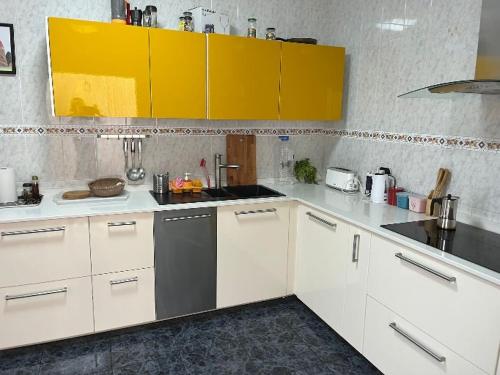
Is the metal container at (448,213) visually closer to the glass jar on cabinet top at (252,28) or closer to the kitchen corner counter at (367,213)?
the kitchen corner counter at (367,213)

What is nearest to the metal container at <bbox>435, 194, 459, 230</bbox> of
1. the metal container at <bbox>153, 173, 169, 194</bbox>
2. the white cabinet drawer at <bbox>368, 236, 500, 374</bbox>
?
the white cabinet drawer at <bbox>368, 236, 500, 374</bbox>

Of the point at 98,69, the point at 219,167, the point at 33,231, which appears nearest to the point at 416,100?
the point at 219,167

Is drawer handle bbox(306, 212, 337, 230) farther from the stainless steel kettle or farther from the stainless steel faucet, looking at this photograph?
the stainless steel faucet

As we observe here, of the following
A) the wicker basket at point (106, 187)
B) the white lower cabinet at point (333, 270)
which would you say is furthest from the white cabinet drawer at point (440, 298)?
the wicker basket at point (106, 187)

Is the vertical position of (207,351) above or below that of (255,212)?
below

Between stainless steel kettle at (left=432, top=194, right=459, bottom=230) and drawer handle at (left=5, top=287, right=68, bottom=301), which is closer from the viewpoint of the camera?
stainless steel kettle at (left=432, top=194, right=459, bottom=230)

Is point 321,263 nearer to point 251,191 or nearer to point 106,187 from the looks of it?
point 251,191

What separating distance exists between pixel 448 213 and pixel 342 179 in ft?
3.16

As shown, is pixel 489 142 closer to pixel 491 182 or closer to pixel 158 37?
pixel 491 182

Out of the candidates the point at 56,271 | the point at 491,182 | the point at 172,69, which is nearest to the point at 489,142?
the point at 491,182

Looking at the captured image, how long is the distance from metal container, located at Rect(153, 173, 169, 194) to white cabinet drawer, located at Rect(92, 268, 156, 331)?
57cm

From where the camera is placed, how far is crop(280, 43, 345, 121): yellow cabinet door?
2764 millimetres

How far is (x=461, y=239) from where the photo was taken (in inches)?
73.0

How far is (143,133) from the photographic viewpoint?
2729mm
